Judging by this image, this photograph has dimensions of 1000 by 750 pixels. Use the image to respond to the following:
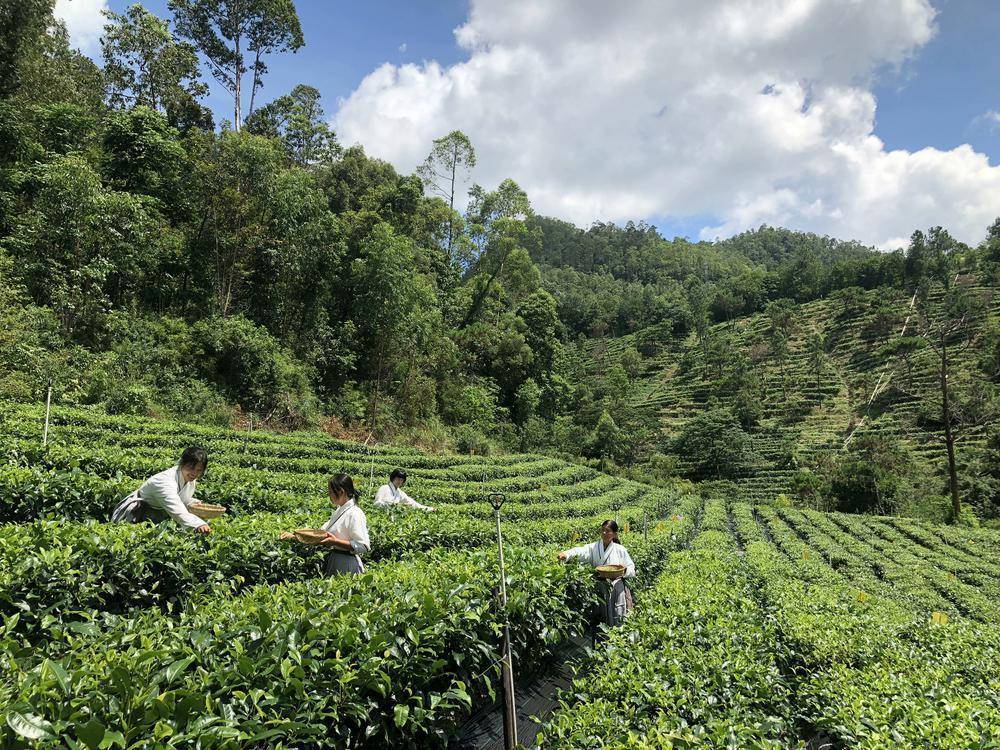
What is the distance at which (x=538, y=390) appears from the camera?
38406 millimetres

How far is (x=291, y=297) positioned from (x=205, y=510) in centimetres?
1917

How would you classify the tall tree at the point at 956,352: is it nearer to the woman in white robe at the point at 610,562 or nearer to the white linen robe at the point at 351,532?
the woman in white robe at the point at 610,562

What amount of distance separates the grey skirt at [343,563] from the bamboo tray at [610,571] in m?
2.30

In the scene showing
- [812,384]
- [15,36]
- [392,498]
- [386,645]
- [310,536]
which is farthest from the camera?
[812,384]

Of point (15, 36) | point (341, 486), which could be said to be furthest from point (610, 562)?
point (15, 36)

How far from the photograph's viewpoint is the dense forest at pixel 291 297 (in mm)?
14904

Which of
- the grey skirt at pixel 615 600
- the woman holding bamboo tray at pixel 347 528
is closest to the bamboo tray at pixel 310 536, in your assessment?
the woman holding bamboo tray at pixel 347 528

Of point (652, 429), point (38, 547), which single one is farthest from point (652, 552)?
point (652, 429)

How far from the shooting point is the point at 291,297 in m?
22.5

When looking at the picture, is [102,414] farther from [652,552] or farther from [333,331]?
[652,552]

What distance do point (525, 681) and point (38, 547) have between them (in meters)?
3.94

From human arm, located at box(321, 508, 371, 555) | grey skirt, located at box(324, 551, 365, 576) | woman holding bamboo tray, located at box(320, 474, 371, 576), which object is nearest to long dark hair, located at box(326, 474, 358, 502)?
woman holding bamboo tray, located at box(320, 474, 371, 576)

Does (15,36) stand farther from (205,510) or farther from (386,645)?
(386,645)

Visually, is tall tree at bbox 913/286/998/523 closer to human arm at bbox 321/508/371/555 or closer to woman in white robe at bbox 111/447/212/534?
human arm at bbox 321/508/371/555
